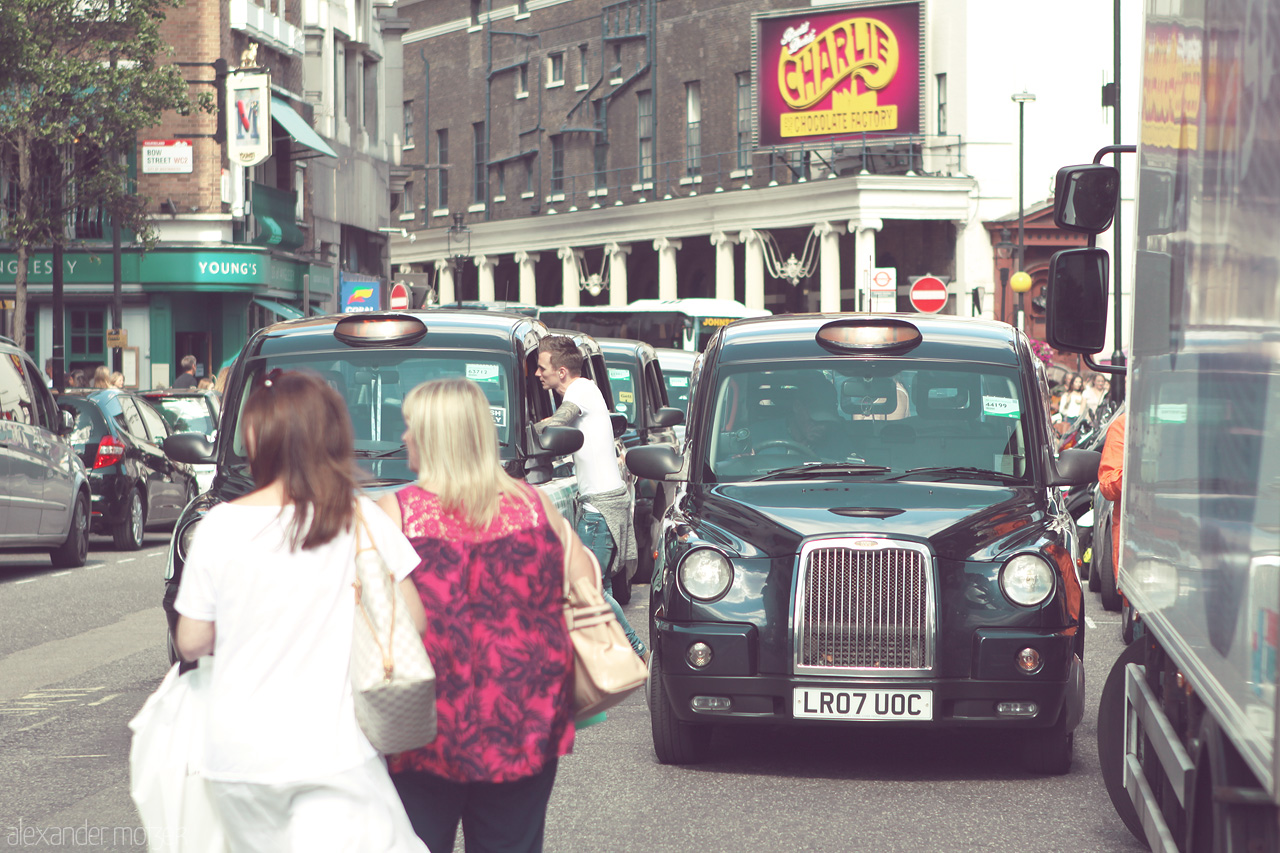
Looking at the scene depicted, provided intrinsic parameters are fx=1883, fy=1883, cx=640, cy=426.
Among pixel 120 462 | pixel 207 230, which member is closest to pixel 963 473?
pixel 120 462

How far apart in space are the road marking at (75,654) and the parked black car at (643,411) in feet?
13.7

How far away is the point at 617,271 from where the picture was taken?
221 feet

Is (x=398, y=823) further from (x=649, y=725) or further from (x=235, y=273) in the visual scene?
(x=235, y=273)

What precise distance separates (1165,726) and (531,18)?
74133 mm

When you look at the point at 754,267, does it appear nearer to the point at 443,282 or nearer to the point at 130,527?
the point at 443,282

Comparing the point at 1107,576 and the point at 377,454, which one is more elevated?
the point at 377,454

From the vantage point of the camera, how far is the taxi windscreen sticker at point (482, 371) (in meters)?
10.1

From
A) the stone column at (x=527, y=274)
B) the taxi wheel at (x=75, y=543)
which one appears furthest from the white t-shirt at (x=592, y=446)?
the stone column at (x=527, y=274)

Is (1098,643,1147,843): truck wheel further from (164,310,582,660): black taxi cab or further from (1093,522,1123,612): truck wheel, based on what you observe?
(1093,522,1123,612): truck wheel

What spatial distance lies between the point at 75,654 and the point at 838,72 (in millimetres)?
49571

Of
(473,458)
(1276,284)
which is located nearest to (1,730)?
(473,458)

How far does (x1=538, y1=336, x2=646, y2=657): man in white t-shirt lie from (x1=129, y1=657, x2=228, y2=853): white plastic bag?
260 inches

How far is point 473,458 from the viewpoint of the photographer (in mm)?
4352

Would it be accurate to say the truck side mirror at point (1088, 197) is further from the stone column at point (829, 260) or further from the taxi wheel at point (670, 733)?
the stone column at point (829, 260)
